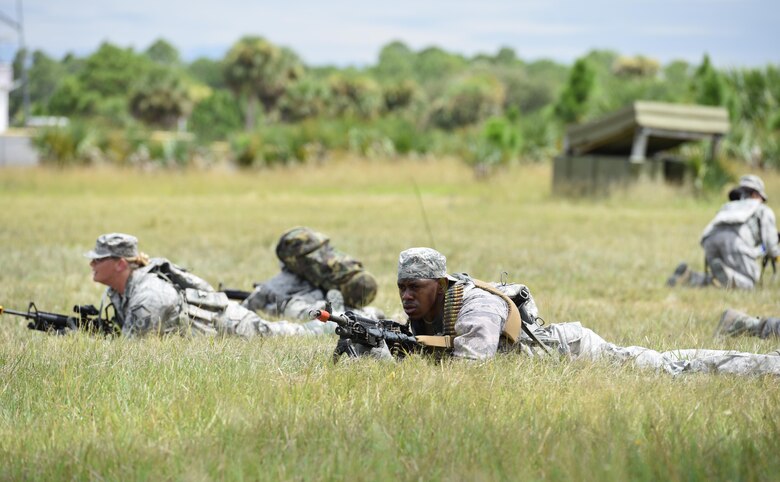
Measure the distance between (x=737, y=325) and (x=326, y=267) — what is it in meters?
3.75

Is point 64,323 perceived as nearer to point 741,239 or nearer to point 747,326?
point 747,326

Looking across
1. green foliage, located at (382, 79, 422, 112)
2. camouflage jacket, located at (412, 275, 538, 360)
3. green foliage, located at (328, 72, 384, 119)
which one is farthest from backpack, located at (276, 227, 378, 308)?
green foliage, located at (382, 79, 422, 112)

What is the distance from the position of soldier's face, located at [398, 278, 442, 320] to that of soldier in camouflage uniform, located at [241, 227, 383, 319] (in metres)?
3.40

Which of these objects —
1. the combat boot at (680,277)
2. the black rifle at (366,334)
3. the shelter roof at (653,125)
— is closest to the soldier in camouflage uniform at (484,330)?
the black rifle at (366,334)

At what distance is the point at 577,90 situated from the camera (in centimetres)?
6159

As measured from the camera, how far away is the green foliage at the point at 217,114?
93.0m

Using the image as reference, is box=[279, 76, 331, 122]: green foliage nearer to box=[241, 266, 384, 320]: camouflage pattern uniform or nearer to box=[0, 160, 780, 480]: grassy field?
box=[0, 160, 780, 480]: grassy field

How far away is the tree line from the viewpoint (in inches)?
1405

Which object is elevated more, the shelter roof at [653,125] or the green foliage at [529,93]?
the green foliage at [529,93]

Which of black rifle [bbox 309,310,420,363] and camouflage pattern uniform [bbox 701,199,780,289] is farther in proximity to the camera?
camouflage pattern uniform [bbox 701,199,780,289]

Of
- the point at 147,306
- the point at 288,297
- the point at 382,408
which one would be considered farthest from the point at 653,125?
the point at 382,408

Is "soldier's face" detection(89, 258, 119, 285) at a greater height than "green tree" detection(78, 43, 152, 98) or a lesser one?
lesser

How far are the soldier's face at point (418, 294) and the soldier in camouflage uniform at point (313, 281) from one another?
340 centimetres

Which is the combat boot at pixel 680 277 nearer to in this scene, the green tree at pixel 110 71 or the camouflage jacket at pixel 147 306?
the camouflage jacket at pixel 147 306
